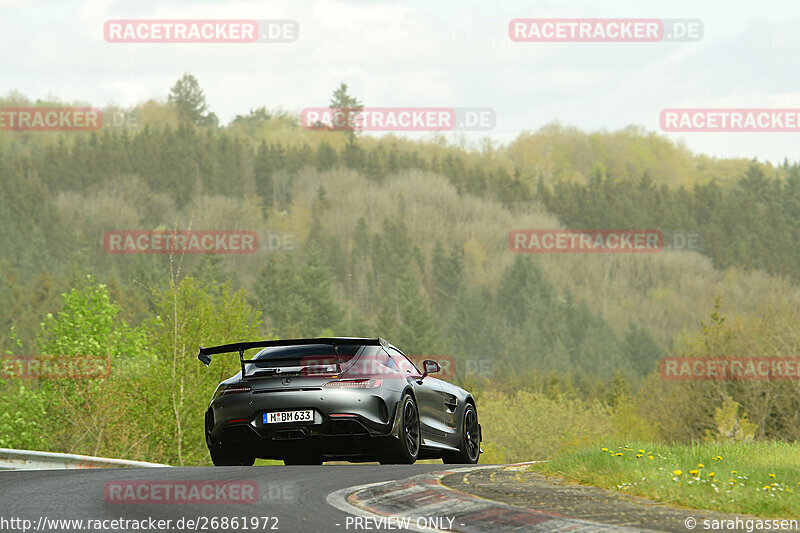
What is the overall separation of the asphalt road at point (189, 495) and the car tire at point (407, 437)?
852mm

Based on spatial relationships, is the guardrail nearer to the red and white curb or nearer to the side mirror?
the side mirror

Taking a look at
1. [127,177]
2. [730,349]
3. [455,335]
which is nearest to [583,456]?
[730,349]

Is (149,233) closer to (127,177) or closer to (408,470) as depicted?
(127,177)

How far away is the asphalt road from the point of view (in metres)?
6.92

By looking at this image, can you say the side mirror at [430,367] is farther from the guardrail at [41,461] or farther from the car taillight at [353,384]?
the guardrail at [41,461]

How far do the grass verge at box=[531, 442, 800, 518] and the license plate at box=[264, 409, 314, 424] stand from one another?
2.51 metres

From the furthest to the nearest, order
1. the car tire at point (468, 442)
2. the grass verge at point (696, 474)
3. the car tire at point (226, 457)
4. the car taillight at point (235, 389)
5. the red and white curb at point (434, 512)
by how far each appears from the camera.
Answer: the car tire at point (468, 442) → the car tire at point (226, 457) → the car taillight at point (235, 389) → the grass verge at point (696, 474) → the red and white curb at point (434, 512)

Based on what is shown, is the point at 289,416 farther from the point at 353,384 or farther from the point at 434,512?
the point at 434,512

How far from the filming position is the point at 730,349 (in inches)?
2106

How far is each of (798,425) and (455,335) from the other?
91.0 meters

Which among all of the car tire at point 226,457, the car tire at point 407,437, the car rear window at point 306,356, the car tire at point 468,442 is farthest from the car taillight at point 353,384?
the car tire at point 468,442

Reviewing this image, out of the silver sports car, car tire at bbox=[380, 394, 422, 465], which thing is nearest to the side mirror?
the silver sports car

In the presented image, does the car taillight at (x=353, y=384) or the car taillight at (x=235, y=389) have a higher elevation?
the car taillight at (x=353, y=384)

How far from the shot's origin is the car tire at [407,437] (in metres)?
11.8
